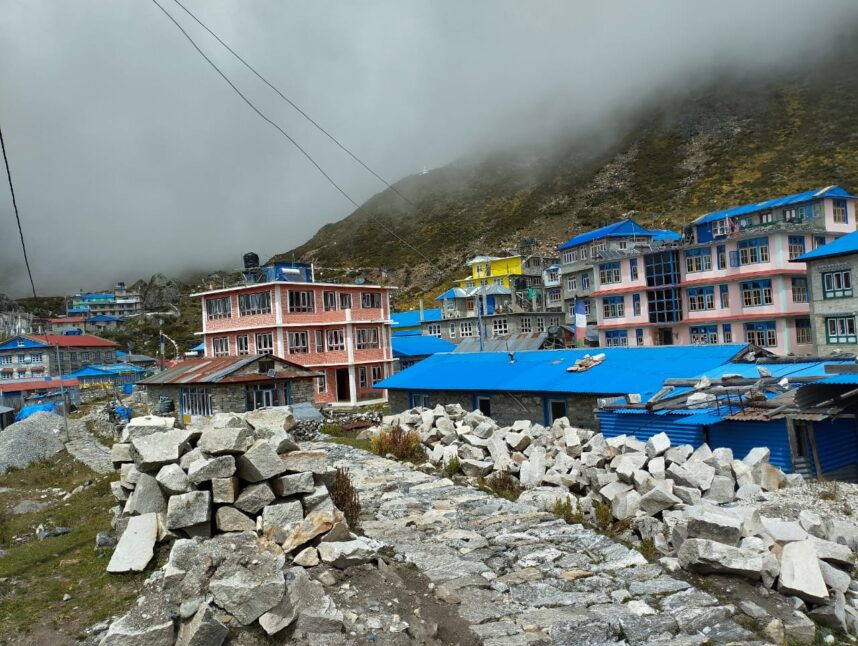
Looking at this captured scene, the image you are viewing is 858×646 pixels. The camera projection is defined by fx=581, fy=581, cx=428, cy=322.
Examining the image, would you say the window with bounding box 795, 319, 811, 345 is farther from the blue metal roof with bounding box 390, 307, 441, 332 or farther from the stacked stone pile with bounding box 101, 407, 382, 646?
the stacked stone pile with bounding box 101, 407, 382, 646

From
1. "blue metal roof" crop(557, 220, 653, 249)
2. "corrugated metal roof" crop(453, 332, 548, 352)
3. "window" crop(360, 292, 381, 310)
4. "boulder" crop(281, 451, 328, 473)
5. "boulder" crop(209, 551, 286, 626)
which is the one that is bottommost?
"boulder" crop(209, 551, 286, 626)

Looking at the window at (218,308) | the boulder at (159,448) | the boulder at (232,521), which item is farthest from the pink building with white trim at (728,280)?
the boulder at (159,448)

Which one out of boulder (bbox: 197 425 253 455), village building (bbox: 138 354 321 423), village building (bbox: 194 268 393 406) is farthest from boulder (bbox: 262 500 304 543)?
village building (bbox: 194 268 393 406)

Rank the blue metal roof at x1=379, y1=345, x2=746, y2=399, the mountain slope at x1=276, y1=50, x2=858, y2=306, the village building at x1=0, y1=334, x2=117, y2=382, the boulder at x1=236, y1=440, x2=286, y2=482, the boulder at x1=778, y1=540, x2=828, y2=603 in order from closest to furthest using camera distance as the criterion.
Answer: the boulder at x1=778, y1=540, x2=828, y2=603 → the boulder at x1=236, y1=440, x2=286, y2=482 → the blue metal roof at x1=379, y1=345, x2=746, y2=399 → the village building at x1=0, y1=334, x2=117, y2=382 → the mountain slope at x1=276, y1=50, x2=858, y2=306

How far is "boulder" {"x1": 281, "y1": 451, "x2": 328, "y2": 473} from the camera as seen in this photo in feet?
29.3

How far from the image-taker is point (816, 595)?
7594 millimetres

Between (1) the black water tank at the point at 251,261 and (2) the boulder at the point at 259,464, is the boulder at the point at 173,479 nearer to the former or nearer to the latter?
(2) the boulder at the point at 259,464

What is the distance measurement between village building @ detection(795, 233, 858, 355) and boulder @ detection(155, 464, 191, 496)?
142ft

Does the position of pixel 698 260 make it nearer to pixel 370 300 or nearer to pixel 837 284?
pixel 837 284

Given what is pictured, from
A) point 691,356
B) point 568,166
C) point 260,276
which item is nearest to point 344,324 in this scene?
point 260,276

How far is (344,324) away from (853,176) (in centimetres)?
8625

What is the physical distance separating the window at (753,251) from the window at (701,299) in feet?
12.5

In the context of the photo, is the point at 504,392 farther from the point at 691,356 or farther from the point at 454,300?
the point at 454,300

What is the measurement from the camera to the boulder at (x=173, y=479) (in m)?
8.41
